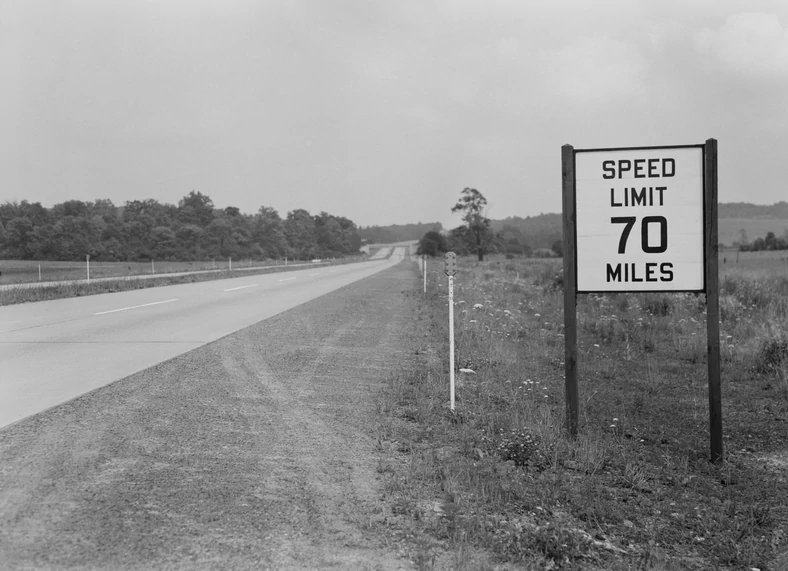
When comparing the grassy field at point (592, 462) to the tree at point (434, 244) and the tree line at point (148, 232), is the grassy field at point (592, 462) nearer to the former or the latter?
the tree line at point (148, 232)

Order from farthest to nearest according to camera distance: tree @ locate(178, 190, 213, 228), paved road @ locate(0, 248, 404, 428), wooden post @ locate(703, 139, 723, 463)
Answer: tree @ locate(178, 190, 213, 228) → paved road @ locate(0, 248, 404, 428) → wooden post @ locate(703, 139, 723, 463)

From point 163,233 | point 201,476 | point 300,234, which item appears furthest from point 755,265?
point 300,234

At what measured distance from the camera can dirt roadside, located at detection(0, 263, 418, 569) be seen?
3441 mm

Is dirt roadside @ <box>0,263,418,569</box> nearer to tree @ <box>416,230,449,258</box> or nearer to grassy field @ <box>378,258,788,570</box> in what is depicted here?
grassy field @ <box>378,258,788,570</box>

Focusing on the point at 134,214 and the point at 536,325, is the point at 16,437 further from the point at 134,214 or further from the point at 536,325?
the point at 134,214

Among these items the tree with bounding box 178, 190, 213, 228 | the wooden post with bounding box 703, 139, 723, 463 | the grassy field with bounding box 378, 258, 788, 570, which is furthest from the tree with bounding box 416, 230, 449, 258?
the wooden post with bounding box 703, 139, 723, 463

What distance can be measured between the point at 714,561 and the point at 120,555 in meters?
3.33

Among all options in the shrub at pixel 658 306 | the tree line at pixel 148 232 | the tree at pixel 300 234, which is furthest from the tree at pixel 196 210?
the shrub at pixel 658 306

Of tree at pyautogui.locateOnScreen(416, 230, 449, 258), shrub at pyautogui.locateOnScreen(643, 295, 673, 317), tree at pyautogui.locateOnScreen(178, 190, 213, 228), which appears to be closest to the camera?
shrub at pyautogui.locateOnScreen(643, 295, 673, 317)

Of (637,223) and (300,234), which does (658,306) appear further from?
(300,234)

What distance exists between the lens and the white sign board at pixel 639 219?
19.0 feet

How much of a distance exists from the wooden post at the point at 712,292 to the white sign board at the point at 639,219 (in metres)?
0.07

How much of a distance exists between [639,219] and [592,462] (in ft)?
7.60

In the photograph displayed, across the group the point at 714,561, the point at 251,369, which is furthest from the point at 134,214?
the point at 714,561
